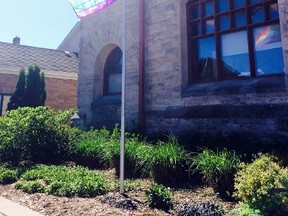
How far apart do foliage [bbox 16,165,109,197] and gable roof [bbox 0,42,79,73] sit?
38.4 feet

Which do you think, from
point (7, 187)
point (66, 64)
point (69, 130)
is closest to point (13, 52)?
point (66, 64)

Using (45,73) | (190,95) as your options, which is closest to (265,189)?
(190,95)

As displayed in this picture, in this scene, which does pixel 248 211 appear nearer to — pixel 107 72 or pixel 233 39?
pixel 233 39

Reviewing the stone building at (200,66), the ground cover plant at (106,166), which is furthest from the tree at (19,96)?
the ground cover plant at (106,166)

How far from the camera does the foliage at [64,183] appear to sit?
5086 millimetres

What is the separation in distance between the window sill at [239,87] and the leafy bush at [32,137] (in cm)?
381

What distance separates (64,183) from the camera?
5398 mm

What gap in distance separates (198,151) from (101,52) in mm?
6340

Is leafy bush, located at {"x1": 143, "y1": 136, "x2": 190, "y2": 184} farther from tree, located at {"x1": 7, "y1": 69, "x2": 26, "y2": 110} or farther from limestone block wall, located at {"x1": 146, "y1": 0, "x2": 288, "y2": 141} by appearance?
tree, located at {"x1": 7, "y1": 69, "x2": 26, "y2": 110}

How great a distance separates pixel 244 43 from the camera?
7.41 m

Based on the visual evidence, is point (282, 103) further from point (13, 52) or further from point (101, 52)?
point (13, 52)

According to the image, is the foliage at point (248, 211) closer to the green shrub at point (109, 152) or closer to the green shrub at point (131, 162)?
the green shrub at point (131, 162)

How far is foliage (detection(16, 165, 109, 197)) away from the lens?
509cm

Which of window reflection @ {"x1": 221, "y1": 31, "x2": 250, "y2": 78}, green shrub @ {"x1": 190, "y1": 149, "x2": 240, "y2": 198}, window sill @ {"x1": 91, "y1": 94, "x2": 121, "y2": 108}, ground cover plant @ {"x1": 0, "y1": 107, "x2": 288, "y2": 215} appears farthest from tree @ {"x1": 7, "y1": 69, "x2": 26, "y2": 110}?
green shrub @ {"x1": 190, "y1": 149, "x2": 240, "y2": 198}
